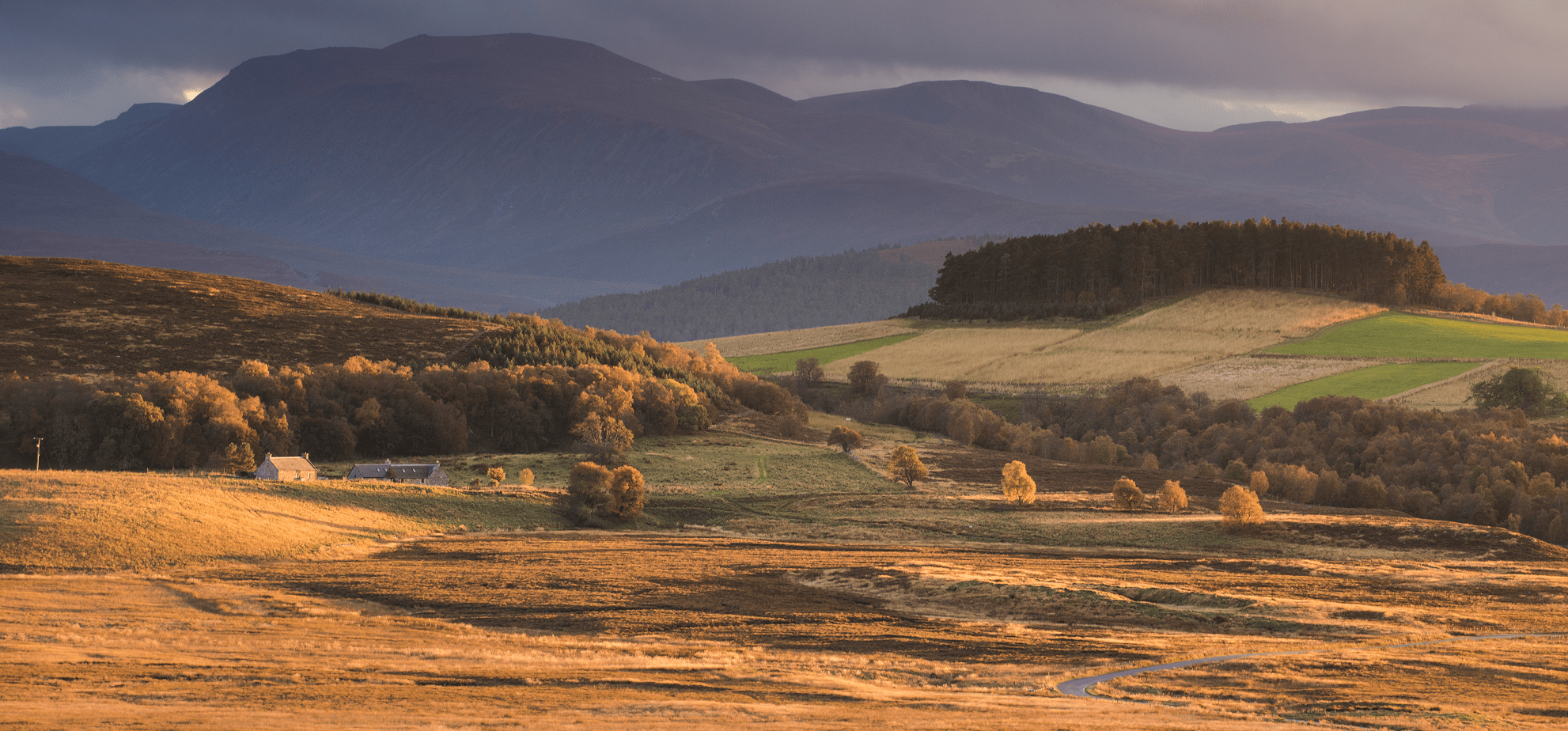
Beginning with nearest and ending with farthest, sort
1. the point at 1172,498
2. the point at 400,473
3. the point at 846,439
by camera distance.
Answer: the point at 1172,498, the point at 400,473, the point at 846,439

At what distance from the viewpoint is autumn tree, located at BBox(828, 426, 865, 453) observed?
98.6m

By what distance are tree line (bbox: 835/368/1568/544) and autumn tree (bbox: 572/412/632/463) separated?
34.8 m

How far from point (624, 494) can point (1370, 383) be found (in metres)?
78.4

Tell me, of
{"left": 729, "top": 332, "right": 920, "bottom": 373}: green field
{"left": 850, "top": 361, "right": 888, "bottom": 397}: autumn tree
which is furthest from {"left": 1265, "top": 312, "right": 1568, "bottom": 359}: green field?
{"left": 729, "top": 332, "right": 920, "bottom": 373}: green field

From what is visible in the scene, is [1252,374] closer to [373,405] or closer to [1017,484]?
[1017,484]

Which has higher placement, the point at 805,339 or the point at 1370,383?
the point at 805,339

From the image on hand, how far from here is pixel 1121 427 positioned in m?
108

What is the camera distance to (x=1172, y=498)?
245ft

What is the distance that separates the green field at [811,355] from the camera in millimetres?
150000

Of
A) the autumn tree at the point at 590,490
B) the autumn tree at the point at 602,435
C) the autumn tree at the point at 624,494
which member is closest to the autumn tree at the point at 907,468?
the autumn tree at the point at 602,435

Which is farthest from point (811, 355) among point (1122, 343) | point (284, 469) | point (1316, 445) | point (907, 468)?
point (284, 469)

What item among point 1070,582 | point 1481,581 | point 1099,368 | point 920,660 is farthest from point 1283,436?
point 920,660

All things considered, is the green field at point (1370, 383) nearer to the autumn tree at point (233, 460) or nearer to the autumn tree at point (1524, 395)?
the autumn tree at point (1524, 395)

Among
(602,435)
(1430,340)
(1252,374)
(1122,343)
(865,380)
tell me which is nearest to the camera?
(602,435)
